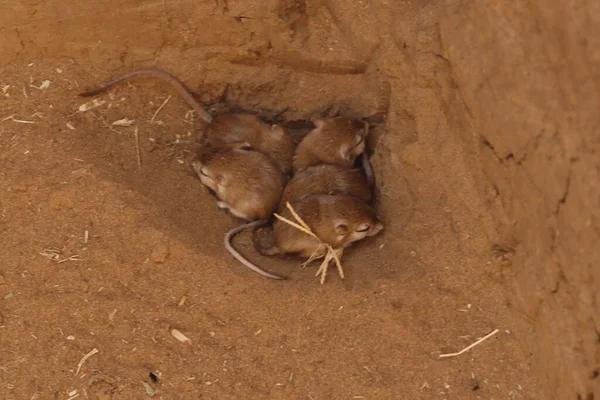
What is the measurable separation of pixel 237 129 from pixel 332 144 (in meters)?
0.55

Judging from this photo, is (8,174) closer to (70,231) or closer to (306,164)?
(70,231)

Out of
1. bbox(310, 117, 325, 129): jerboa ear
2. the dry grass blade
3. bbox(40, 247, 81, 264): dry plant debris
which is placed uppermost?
bbox(310, 117, 325, 129): jerboa ear

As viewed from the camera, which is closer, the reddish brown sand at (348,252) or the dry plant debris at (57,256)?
the reddish brown sand at (348,252)

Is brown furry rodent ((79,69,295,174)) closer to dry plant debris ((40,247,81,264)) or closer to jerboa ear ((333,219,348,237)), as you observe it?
jerboa ear ((333,219,348,237))

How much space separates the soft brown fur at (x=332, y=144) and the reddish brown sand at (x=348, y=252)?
0.17 meters

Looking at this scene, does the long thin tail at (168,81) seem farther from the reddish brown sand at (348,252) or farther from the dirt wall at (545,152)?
the dirt wall at (545,152)

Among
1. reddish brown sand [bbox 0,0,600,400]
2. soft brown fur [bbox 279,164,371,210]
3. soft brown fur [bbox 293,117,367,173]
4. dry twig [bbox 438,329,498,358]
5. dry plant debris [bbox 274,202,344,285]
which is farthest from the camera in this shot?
soft brown fur [bbox 293,117,367,173]

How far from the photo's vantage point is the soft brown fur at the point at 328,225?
433cm

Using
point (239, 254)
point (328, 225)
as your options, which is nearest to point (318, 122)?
point (328, 225)

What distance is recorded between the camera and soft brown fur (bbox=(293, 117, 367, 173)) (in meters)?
4.73

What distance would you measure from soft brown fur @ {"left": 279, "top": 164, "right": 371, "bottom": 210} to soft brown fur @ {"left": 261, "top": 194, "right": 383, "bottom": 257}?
0.12 meters

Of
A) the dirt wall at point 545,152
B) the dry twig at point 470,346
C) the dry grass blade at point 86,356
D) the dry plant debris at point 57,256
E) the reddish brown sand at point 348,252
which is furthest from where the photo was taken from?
the dry plant debris at point 57,256

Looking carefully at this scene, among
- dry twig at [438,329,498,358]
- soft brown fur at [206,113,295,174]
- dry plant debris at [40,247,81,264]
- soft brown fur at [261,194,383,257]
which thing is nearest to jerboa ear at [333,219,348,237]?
soft brown fur at [261,194,383,257]

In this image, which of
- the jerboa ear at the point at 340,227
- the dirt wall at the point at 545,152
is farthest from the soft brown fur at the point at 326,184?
the dirt wall at the point at 545,152
